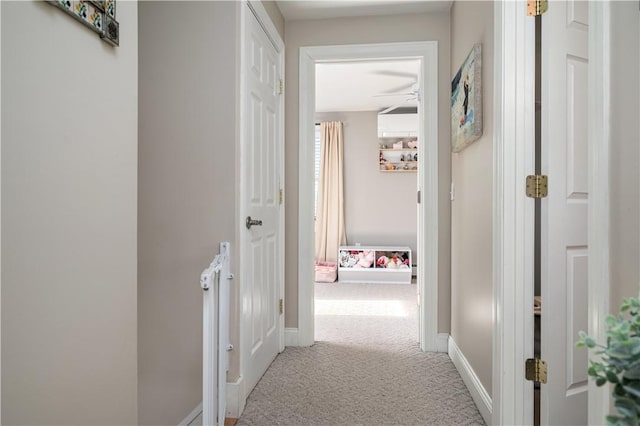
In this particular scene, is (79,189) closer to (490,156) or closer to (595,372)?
(595,372)

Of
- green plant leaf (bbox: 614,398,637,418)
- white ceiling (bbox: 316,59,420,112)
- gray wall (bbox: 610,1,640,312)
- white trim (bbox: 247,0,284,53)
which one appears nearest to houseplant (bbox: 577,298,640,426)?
green plant leaf (bbox: 614,398,637,418)

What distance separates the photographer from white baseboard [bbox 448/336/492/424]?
6.03ft

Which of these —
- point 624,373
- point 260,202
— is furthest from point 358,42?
point 624,373

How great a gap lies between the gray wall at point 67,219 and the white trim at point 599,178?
48.0 inches

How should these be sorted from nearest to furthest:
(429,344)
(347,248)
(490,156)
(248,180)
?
1. (490,156)
2. (248,180)
3. (429,344)
4. (347,248)

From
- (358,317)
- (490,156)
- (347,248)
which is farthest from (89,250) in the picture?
(347,248)

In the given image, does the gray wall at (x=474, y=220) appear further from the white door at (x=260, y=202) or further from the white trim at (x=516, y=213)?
the white door at (x=260, y=202)

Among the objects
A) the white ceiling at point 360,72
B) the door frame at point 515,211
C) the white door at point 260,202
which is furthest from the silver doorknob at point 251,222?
the white ceiling at point 360,72

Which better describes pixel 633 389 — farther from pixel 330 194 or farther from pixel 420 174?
pixel 330 194

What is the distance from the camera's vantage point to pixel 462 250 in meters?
2.40

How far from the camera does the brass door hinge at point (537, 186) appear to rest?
1.55m

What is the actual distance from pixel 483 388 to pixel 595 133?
1449mm

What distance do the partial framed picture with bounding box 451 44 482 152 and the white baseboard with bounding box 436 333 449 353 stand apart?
1324 millimetres

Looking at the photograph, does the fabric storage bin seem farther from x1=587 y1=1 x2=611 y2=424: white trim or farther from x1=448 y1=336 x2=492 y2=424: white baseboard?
x1=587 y1=1 x2=611 y2=424: white trim
